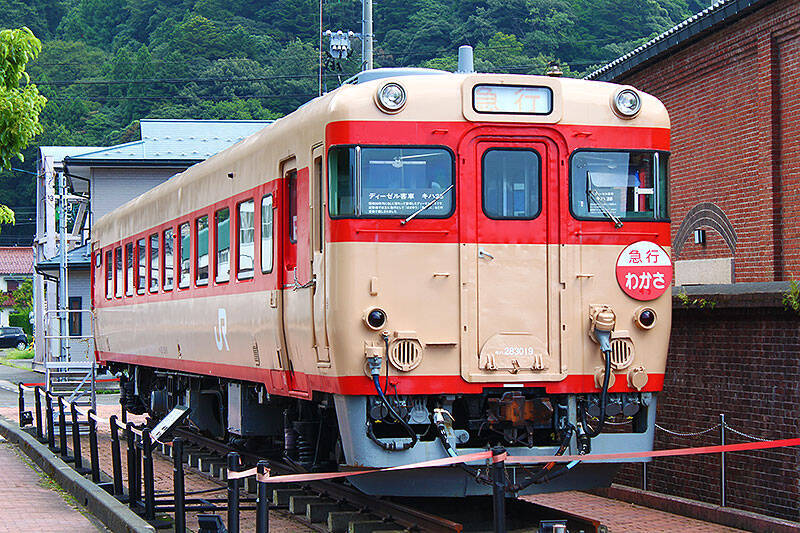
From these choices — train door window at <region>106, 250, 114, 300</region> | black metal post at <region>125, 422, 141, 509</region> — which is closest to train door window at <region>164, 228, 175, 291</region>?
black metal post at <region>125, 422, 141, 509</region>

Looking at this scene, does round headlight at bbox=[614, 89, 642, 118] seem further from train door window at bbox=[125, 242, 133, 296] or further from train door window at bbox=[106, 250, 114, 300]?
train door window at bbox=[106, 250, 114, 300]

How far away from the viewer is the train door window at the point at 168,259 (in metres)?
15.4

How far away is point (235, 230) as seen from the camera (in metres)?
12.2

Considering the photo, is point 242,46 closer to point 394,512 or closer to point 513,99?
point 513,99

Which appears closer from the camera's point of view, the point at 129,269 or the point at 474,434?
the point at 474,434

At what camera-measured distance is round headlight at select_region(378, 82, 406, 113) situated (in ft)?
30.9

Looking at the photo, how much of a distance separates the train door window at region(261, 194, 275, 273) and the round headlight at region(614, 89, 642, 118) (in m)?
3.25

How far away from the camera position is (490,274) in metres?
9.50


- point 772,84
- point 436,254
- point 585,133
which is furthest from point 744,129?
point 436,254

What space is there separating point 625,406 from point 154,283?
8579 millimetres

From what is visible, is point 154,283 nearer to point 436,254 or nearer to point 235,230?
point 235,230

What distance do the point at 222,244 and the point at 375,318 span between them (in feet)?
13.3

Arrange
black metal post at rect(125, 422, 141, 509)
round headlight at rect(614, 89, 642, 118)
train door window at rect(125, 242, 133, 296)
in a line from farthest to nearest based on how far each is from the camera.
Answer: train door window at rect(125, 242, 133, 296)
black metal post at rect(125, 422, 141, 509)
round headlight at rect(614, 89, 642, 118)

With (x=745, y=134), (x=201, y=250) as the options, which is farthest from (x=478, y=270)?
(x=745, y=134)
